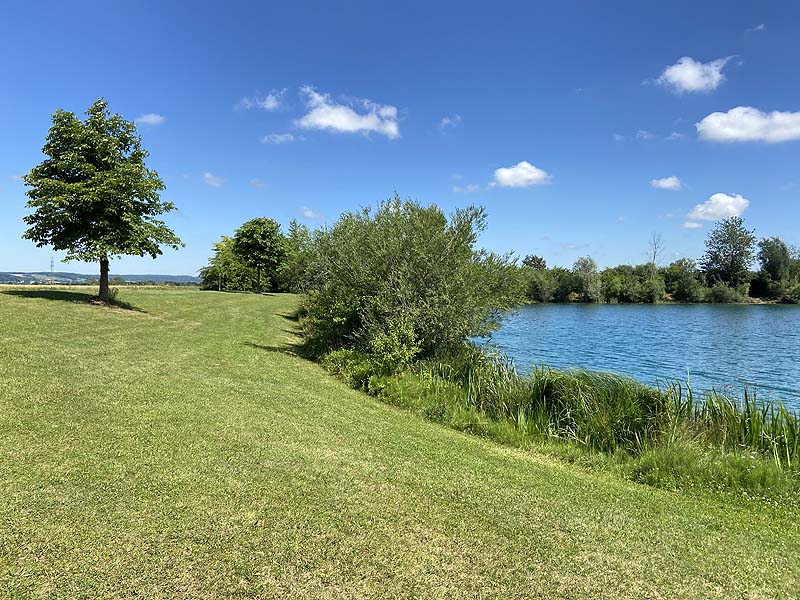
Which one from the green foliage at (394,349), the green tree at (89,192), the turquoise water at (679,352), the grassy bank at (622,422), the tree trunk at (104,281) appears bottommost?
the turquoise water at (679,352)

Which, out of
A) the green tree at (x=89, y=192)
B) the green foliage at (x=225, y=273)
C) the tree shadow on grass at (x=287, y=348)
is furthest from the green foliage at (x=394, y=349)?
the green foliage at (x=225, y=273)

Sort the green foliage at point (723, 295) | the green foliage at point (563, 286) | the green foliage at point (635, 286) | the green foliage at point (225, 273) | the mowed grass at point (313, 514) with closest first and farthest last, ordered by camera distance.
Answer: the mowed grass at point (313, 514) → the green foliage at point (225, 273) → the green foliage at point (723, 295) → the green foliage at point (635, 286) → the green foliage at point (563, 286)

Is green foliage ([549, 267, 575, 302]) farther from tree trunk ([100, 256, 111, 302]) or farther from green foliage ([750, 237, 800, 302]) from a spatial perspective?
tree trunk ([100, 256, 111, 302])

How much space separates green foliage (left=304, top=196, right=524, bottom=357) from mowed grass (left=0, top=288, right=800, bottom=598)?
556 cm

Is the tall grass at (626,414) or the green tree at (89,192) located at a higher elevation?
the green tree at (89,192)

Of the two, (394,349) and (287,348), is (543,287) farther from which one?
(394,349)

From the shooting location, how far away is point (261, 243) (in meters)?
52.2

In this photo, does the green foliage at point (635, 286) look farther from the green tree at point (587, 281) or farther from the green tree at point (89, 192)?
the green tree at point (89, 192)

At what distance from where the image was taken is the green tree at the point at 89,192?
1798 centimetres

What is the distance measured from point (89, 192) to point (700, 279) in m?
98.4

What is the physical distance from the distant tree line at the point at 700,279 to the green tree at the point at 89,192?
75767 mm

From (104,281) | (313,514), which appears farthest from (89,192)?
(313,514)

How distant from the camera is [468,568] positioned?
4.06 meters

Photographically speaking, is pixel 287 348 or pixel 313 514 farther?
pixel 287 348
